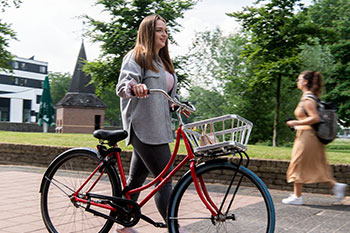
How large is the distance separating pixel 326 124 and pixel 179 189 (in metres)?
3.46

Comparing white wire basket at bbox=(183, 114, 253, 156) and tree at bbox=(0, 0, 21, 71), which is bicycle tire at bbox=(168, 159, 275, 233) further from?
tree at bbox=(0, 0, 21, 71)

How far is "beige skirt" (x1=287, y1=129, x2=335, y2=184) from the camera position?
6.37m

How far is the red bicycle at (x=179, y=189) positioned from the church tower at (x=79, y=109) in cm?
4675

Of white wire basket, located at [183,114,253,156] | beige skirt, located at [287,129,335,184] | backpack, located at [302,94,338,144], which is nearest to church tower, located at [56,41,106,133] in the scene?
beige skirt, located at [287,129,335,184]

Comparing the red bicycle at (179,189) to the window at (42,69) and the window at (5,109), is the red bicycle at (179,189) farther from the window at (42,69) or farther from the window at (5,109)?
the window at (42,69)

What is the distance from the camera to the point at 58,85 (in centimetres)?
9525

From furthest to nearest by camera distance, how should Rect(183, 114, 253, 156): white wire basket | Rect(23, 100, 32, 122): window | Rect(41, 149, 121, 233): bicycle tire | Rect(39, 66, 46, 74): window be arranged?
Rect(39, 66, 46, 74): window, Rect(23, 100, 32, 122): window, Rect(41, 149, 121, 233): bicycle tire, Rect(183, 114, 253, 156): white wire basket

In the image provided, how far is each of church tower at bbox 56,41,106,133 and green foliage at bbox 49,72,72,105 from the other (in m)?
42.3

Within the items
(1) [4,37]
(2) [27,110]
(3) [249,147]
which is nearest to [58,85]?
(2) [27,110]

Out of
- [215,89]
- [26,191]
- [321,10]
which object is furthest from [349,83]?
[26,191]

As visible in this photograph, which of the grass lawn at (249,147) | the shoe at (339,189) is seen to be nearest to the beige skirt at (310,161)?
the shoe at (339,189)

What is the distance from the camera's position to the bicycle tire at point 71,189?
3.97m

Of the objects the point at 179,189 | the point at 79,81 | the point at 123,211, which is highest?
the point at 79,81

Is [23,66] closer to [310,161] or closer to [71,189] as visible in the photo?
[310,161]
